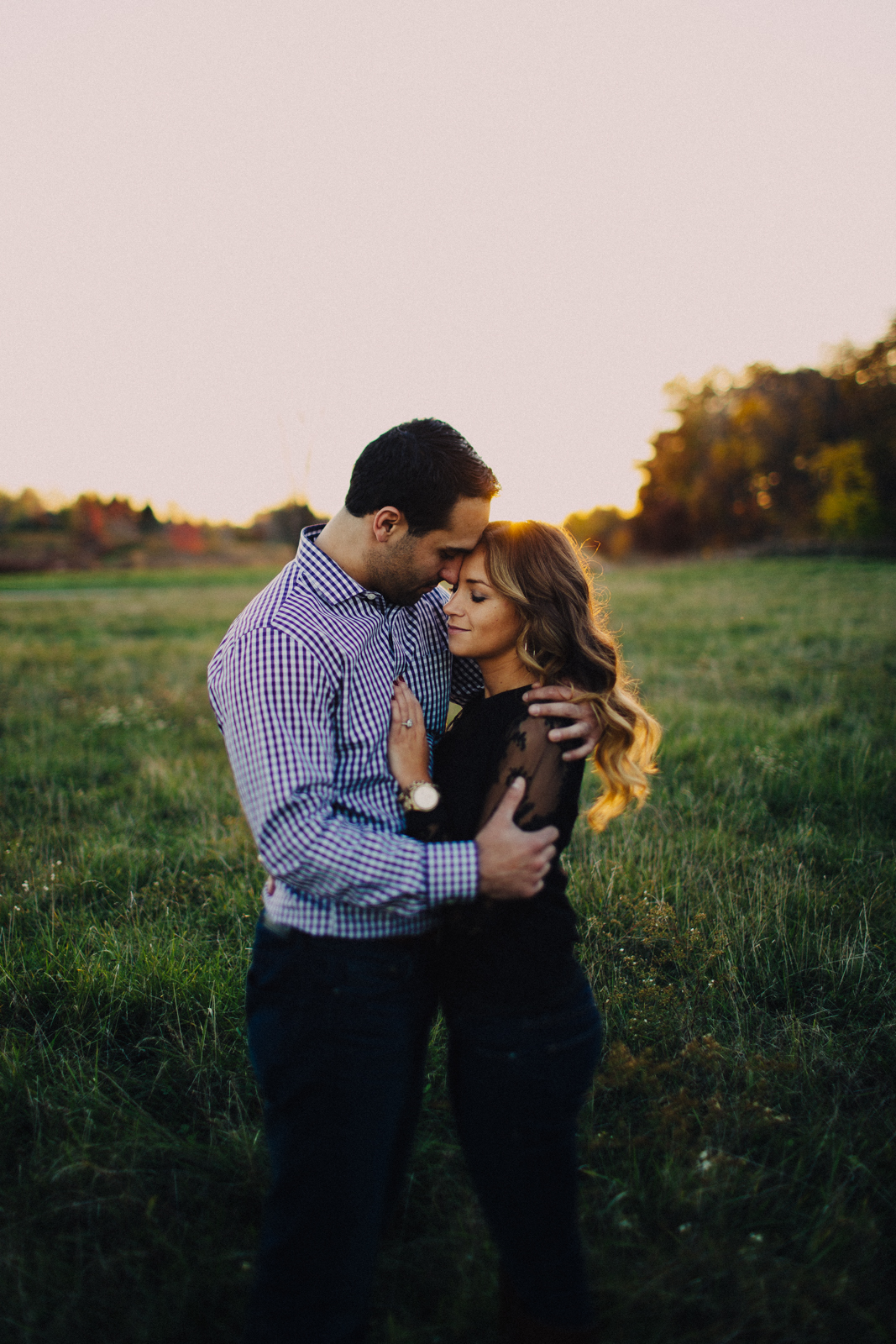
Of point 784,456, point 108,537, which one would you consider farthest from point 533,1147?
point 108,537

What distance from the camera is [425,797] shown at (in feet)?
6.81

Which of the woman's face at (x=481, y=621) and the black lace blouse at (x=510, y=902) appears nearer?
the black lace blouse at (x=510, y=902)

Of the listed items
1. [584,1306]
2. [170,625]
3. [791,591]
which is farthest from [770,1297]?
[791,591]

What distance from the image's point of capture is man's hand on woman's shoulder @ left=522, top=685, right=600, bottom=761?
208 cm

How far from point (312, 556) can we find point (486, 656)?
2.04 feet

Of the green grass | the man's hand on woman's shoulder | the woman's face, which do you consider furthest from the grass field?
the green grass

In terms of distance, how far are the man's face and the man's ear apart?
0.01 meters

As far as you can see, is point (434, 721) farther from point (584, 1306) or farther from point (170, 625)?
point (170, 625)

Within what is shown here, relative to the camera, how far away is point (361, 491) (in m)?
2.38

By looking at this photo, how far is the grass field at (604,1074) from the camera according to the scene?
213 cm

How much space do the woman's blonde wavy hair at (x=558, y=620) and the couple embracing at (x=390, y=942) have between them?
0.04 feet

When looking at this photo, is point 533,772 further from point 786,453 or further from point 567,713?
point 786,453

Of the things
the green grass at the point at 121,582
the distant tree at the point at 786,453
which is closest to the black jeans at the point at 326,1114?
the green grass at the point at 121,582

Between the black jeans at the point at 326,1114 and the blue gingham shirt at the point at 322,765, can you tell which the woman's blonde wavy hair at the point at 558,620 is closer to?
the blue gingham shirt at the point at 322,765
